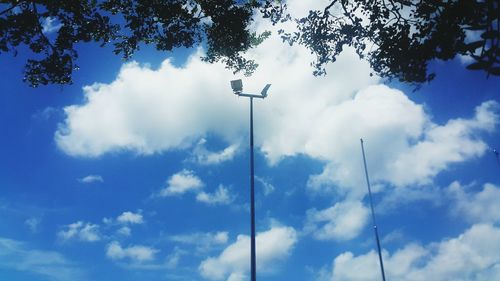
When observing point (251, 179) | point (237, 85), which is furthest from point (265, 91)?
point (251, 179)

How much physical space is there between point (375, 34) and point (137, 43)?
27.1 ft

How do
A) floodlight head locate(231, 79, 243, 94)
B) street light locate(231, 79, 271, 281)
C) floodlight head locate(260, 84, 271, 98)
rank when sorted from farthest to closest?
1. floodlight head locate(260, 84, 271, 98)
2. floodlight head locate(231, 79, 243, 94)
3. street light locate(231, 79, 271, 281)

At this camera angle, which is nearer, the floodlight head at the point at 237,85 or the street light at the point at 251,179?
the street light at the point at 251,179

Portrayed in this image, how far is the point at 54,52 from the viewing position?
11859mm

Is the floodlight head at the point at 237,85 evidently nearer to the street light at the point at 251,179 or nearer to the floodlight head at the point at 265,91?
the street light at the point at 251,179

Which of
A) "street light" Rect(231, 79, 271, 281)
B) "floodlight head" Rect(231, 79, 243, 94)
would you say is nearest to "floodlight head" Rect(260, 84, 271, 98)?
"street light" Rect(231, 79, 271, 281)

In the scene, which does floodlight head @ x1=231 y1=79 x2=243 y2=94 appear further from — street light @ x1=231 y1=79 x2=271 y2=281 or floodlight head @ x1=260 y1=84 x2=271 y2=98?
floodlight head @ x1=260 y1=84 x2=271 y2=98

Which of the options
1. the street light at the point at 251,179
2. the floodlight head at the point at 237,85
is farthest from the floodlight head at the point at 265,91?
the floodlight head at the point at 237,85

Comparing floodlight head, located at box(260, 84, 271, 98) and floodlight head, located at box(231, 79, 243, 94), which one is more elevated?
floodlight head, located at box(260, 84, 271, 98)

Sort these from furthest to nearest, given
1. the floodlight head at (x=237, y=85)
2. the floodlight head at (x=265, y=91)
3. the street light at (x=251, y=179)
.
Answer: the floodlight head at (x=265, y=91) → the floodlight head at (x=237, y=85) → the street light at (x=251, y=179)

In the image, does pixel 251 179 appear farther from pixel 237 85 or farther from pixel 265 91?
pixel 265 91

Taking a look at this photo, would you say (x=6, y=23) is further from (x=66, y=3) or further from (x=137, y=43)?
(x=137, y=43)

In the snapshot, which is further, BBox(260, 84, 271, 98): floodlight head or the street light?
BBox(260, 84, 271, 98): floodlight head

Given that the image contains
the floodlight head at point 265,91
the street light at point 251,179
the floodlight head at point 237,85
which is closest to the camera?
the street light at point 251,179
